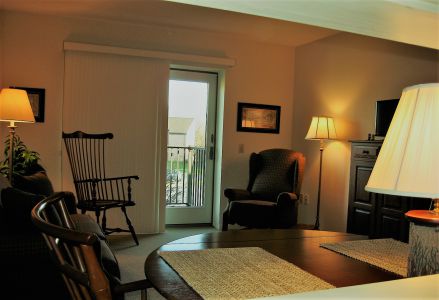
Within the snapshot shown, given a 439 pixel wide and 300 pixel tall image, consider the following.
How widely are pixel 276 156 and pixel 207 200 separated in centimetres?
112

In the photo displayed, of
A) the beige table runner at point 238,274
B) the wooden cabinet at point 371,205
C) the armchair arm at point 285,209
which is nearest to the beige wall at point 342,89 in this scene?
the wooden cabinet at point 371,205

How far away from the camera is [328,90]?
15.0 ft

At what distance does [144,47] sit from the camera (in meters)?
4.44

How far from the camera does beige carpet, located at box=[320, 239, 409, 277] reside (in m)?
1.32

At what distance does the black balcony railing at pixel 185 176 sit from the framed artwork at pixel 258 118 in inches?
23.8

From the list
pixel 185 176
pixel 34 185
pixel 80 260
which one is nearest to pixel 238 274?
pixel 80 260

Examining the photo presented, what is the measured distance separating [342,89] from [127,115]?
7.77ft

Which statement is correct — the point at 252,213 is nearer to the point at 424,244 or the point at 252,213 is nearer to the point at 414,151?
the point at 424,244

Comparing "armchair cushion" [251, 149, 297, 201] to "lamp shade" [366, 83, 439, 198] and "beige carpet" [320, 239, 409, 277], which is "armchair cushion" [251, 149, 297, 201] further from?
"lamp shade" [366, 83, 439, 198]

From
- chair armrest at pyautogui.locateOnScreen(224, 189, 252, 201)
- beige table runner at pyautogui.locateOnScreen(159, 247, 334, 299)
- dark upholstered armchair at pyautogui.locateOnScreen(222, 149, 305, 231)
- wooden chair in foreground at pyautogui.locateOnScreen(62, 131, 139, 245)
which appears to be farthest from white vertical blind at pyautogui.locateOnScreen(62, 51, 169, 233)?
beige table runner at pyautogui.locateOnScreen(159, 247, 334, 299)

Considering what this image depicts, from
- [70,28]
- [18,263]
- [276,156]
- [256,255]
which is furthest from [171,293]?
[70,28]

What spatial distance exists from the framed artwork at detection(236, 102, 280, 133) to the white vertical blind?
97cm

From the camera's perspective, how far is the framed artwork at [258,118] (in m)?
4.91

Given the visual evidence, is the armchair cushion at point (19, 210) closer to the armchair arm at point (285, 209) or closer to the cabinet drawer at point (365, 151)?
the armchair arm at point (285, 209)
